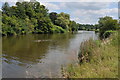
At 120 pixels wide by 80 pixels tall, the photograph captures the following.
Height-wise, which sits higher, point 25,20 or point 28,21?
point 25,20

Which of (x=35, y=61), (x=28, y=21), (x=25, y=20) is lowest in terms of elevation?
(x=35, y=61)

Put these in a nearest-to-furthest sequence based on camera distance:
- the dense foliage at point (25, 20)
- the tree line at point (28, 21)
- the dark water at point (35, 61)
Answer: the dark water at point (35, 61) → the tree line at point (28, 21) → the dense foliage at point (25, 20)

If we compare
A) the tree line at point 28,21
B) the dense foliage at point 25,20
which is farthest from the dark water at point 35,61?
the dense foliage at point 25,20

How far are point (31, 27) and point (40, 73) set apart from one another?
35182 millimetres

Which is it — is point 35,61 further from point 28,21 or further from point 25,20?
point 28,21

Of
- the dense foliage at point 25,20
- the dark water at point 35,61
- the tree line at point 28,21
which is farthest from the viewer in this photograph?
the dense foliage at point 25,20

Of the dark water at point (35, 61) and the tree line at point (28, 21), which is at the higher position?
the tree line at point (28, 21)

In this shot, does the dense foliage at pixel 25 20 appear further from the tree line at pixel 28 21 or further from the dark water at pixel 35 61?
the dark water at pixel 35 61

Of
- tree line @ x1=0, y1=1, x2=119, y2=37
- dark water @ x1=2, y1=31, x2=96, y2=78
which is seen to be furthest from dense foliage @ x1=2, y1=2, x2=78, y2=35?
dark water @ x1=2, y1=31, x2=96, y2=78

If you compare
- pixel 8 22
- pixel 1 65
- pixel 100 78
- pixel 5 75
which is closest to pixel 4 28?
pixel 8 22

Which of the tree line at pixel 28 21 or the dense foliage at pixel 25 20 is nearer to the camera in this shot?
the tree line at pixel 28 21

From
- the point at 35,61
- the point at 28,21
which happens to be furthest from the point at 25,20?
the point at 35,61

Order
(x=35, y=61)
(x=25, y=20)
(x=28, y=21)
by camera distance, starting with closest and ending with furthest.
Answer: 1. (x=35, y=61)
2. (x=25, y=20)
3. (x=28, y=21)

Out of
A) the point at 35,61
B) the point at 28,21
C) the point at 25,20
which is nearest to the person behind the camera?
the point at 35,61
